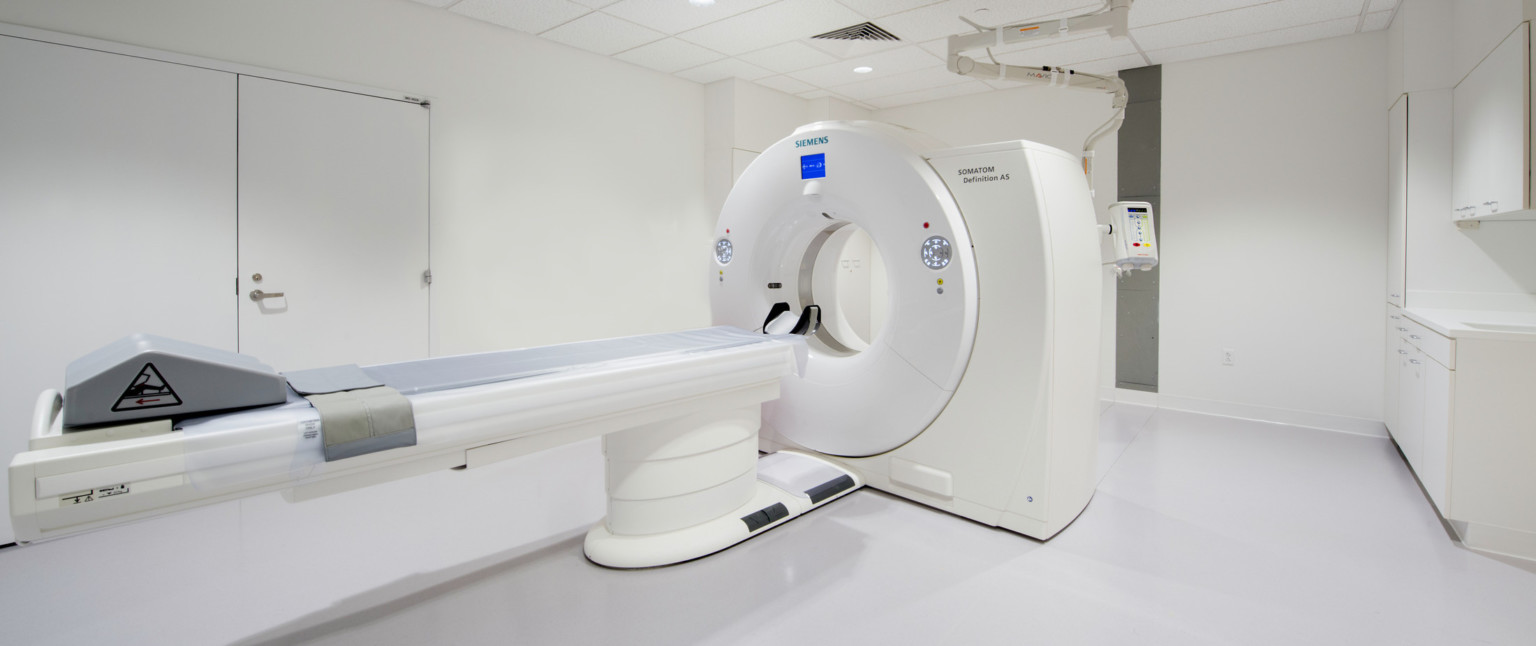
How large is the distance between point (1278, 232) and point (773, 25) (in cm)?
296

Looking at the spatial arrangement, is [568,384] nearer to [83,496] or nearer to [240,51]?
[83,496]

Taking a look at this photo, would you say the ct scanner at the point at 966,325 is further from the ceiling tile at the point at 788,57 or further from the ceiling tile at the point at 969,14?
the ceiling tile at the point at 788,57

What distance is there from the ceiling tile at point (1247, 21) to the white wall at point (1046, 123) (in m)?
0.72

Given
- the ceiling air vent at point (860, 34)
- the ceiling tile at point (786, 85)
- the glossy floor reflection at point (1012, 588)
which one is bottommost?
the glossy floor reflection at point (1012, 588)

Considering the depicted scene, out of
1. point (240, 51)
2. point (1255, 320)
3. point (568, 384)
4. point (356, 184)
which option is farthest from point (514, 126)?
point (1255, 320)

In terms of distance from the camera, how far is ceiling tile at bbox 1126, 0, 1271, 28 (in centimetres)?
304

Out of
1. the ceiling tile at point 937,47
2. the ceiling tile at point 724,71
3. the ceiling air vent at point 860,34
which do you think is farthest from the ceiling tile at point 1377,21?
the ceiling tile at point 724,71

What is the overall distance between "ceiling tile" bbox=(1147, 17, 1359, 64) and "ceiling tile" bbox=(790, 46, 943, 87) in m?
1.27

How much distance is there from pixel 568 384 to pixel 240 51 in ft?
7.30

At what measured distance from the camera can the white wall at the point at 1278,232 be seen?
351 cm

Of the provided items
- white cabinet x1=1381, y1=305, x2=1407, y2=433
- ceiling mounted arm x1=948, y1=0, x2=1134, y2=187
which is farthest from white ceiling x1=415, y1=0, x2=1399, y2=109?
white cabinet x1=1381, y1=305, x2=1407, y2=433

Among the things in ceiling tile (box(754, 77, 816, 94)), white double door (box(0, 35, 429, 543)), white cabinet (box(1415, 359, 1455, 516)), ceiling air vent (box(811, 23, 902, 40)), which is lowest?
white cabinet (box(1415, 359, 1455, 516))

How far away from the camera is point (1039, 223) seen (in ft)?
6.58

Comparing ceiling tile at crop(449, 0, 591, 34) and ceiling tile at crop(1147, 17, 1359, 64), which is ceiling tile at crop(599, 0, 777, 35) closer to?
ceiling tile at crop(449, 0, 591, 34)
